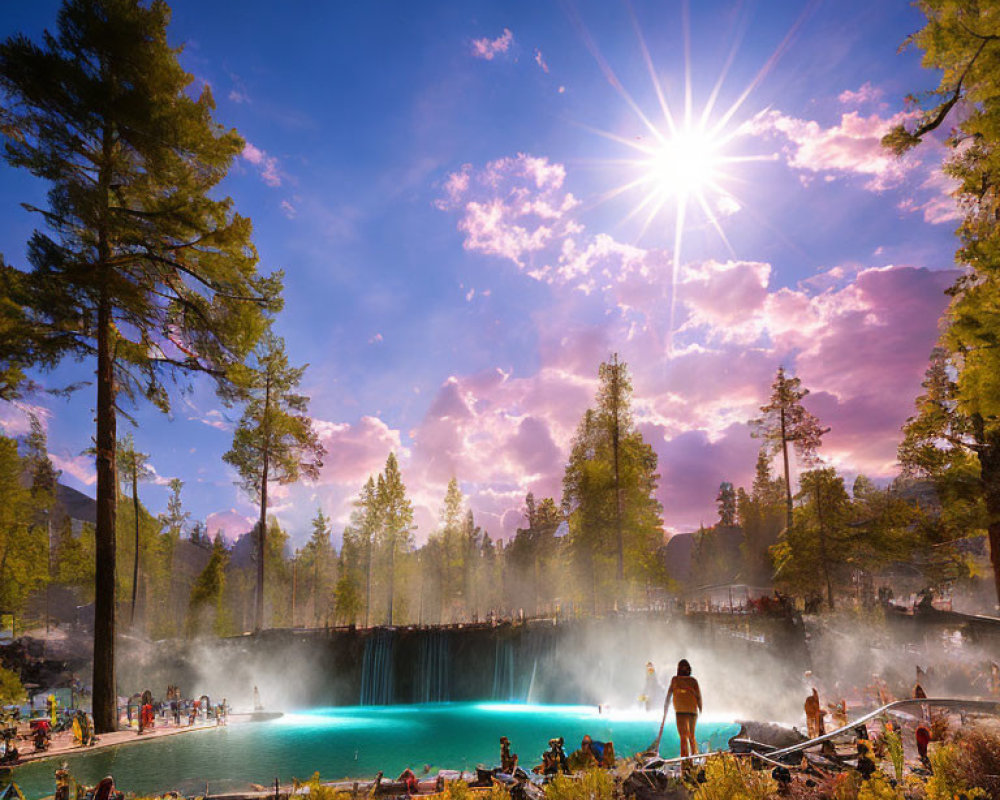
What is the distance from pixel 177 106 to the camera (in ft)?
57.7

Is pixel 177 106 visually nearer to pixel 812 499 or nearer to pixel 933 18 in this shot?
pixel 933 18

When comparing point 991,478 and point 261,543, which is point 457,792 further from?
point 261,543

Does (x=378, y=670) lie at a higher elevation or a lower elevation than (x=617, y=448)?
lower

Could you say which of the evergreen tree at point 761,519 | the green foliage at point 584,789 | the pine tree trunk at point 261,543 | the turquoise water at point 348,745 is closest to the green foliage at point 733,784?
the green foliage at point 584,789

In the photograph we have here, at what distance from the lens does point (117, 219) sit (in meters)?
16.3

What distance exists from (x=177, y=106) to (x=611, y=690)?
36.2m

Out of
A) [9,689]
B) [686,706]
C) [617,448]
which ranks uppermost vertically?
[617,448]

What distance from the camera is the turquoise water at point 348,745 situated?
49.5 ft

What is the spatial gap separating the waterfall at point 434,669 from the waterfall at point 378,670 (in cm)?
197

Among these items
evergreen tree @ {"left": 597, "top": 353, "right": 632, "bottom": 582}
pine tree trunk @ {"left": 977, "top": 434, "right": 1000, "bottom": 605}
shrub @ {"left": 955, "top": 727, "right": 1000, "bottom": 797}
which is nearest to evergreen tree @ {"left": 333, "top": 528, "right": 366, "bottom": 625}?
evergreen tree @ {"left": 597, "top": 353, "right": 632, "bottom": 582}

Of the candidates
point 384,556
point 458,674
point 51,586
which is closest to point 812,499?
point 458,674

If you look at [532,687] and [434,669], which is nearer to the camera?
[532,687]

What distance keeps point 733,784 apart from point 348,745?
61.6 ft

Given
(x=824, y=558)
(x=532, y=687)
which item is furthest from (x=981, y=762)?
(x=532, y=687)
